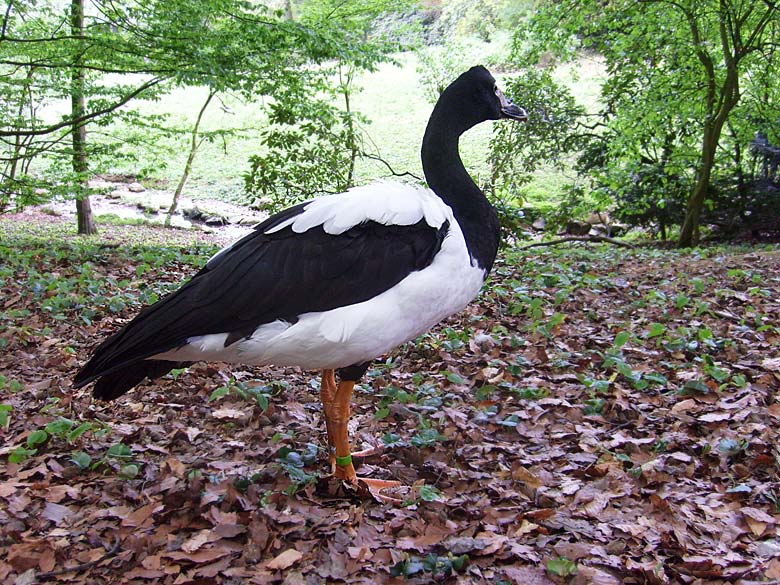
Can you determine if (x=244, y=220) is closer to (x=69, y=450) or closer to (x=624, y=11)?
(x=624, y=11)

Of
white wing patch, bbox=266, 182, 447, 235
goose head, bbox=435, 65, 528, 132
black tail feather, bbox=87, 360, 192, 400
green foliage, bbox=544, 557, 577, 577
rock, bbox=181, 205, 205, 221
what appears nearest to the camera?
green foliage, bbox=544, 557, 577, 577

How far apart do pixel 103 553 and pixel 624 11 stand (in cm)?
1272

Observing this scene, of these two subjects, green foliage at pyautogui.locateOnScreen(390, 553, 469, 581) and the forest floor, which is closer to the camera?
green foliage at pyautogui.locateOnScreen(390, 553, 469, 581)

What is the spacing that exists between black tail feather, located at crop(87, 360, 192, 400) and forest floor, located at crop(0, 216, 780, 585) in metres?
0.43

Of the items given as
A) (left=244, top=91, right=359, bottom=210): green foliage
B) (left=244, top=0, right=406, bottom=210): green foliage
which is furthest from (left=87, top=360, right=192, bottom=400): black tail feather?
(left=244, top=91, right=359, bottom=210): green foliage

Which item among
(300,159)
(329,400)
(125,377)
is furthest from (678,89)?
(125,377)

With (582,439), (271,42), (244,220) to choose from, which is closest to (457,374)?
(582,439)

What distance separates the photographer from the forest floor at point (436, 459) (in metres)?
2.69

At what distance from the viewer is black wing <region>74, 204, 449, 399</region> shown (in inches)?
118

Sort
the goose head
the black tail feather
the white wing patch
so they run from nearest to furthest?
the white wing patch
the black tail feather
the goose head

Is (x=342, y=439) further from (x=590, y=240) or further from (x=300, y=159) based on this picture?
(x=590, y=240)

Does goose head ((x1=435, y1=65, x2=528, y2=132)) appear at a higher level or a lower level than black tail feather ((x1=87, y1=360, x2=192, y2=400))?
higher

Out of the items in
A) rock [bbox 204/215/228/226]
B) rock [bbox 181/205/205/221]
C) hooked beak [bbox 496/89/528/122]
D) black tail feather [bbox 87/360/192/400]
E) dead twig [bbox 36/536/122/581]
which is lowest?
dead twig [bbox 36/536/122/581]

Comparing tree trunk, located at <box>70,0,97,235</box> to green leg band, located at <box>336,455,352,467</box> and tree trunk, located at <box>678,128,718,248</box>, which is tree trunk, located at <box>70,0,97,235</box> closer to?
green leg band, located at <box>336,455,352,467</box>
